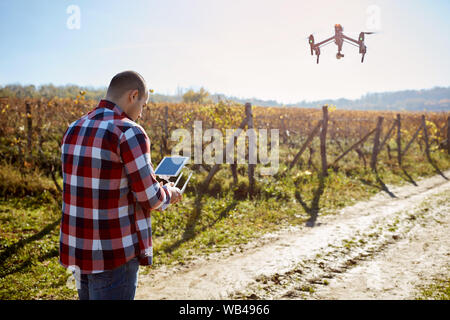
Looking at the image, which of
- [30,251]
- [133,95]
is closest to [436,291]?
[133,95]

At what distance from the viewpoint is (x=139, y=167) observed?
1.60m

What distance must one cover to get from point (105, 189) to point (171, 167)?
60cm

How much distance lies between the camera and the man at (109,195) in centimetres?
159

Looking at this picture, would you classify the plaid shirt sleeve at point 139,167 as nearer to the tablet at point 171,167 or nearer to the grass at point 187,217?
the tablet at point 171,167

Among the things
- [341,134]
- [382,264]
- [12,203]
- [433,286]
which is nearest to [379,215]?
[382,264]

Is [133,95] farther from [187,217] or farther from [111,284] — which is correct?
[187,217]

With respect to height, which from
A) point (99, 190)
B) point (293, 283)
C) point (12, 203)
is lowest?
point (293, 283)

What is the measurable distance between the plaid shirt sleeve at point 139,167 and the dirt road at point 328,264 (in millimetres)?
2655

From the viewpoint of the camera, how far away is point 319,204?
25.6 feet

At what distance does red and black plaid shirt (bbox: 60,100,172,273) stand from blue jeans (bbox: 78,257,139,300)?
0.05 metres

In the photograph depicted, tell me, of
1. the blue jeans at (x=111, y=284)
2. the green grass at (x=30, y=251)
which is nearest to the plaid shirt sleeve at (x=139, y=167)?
the blue jeans at (x=111, y=284)

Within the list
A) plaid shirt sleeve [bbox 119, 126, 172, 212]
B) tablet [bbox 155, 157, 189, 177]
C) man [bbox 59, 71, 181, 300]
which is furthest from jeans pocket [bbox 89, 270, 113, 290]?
tablet [bbox 155, 157, 189, 177]

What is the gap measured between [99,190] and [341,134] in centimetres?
2003
